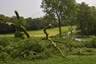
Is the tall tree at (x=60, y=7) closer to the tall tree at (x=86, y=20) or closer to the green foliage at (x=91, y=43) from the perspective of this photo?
the tall tree at (x=86, y=20)

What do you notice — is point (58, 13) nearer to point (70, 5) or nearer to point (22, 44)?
point (70, 5)

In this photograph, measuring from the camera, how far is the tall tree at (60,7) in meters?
54.9

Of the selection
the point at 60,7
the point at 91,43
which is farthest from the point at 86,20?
the point at 91,43

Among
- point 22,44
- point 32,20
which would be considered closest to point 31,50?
point 22,44

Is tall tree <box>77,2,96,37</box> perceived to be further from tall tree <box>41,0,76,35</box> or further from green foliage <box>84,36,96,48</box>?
green foliage <box>84,36,96,48</box>

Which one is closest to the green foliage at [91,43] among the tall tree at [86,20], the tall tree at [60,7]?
the tall tree at [60,7]

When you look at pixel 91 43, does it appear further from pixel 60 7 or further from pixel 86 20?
pixel 86 20

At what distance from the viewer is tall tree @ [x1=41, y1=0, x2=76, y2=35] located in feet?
180

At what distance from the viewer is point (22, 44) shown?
59.9ft

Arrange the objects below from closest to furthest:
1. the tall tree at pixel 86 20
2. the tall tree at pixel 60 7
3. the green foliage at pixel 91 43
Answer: the green foliage at pixel 91 43 < the tall tree at pixel 60 7 < the tall tree at pixel 86 20

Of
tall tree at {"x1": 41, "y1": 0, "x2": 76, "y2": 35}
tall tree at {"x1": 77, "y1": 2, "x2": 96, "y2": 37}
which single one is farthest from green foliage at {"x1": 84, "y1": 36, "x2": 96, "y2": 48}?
tall tree at {"x1": 77, "y1": 2, "x2": 96, "y2": 37}

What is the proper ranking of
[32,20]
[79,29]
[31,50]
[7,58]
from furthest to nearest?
[79,29], [32,20], [31,50], [7,58]

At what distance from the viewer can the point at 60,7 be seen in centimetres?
5528

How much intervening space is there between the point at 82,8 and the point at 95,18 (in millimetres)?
4965
